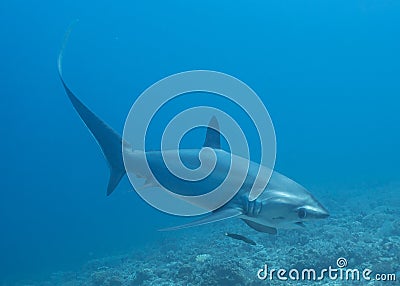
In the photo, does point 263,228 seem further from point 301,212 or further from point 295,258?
point 295,258

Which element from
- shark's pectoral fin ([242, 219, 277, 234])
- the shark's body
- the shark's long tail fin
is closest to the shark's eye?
the shark's body

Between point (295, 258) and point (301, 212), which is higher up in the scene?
point (295, 258)

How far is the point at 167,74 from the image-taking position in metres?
160

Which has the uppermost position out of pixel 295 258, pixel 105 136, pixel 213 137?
pixel 295 258

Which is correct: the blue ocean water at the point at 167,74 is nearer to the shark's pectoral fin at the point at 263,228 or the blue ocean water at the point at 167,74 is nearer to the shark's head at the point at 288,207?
the shark's pectoral fin at the point at 263,228

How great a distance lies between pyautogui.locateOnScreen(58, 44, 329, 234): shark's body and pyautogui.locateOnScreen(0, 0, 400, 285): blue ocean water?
188 feet

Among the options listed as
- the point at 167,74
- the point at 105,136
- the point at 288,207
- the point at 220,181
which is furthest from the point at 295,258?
the point at 167,74

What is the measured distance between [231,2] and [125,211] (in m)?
108

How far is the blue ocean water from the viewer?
104875mm

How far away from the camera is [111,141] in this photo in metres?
4.86

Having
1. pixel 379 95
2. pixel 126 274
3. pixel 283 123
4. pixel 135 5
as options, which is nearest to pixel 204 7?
pixel 135 5

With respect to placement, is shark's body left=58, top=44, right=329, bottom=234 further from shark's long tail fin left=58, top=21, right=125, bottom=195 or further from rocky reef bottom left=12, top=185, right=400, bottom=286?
rocky reef bottom left=12, top=185, right=400, bottom=286

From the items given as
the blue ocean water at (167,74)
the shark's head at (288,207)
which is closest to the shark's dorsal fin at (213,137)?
the shark's head at (288,207)

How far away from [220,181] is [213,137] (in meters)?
0.73
